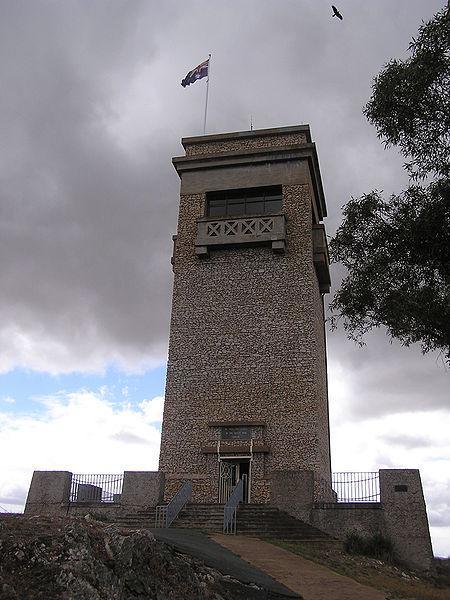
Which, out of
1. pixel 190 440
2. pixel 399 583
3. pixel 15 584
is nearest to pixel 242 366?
pixel 190 440

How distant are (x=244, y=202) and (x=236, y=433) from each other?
37.1 feet

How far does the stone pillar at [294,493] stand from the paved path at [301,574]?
4.45 m

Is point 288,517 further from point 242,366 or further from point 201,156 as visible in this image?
point 201,156

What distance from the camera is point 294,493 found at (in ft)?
65.3

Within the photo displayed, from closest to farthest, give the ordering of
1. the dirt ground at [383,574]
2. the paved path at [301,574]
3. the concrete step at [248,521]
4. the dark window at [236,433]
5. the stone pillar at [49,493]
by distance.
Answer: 1. the paved path at [301,574]
2. the dirt ground at [383,574]
3. the concrete step at [248,521]
4. the stone pillar at [49,493]
5. the dark window at [236,433]

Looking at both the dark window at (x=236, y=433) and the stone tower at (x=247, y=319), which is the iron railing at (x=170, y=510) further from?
the dark window at (x=236, y=433)

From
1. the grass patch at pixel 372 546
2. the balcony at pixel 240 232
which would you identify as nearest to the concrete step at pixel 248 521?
the grass patch at pixel 372 546

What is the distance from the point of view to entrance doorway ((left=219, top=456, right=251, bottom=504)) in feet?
76.0

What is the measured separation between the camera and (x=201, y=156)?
1128 inches

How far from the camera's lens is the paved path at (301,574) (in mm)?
10259

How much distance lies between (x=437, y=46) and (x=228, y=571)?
11709 millimetres

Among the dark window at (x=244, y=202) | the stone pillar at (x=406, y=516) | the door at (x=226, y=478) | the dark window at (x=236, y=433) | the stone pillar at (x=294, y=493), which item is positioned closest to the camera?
the stone pillar at (x=406, y=516)

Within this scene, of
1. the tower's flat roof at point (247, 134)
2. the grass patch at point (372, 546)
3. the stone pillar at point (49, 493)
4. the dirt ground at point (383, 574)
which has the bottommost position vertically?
the dirt ground at point (383, 574)

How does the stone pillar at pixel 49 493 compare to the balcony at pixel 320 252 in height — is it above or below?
below
